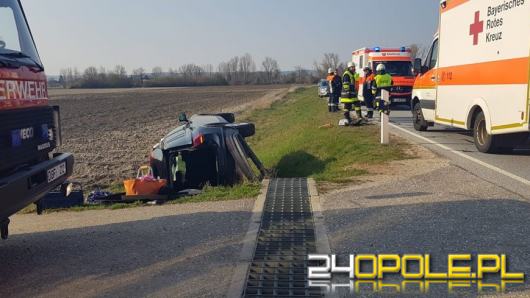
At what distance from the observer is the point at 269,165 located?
46.1ft

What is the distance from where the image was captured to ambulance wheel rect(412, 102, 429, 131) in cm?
1418

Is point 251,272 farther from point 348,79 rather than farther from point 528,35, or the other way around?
point 348,79

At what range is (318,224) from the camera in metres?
6.08

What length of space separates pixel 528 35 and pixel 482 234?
186 inches

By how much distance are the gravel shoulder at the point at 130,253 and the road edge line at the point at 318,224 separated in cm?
83

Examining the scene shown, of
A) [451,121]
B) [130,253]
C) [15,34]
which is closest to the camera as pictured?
[130,253]

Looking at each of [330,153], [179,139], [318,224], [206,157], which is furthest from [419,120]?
[318,224]

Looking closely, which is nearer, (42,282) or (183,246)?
(42,282)

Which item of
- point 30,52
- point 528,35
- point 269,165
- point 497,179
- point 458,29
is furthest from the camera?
point 269,165

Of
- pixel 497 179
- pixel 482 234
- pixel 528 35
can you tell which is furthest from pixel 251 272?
pixel 528 35

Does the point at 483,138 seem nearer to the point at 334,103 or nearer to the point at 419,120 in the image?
the point at 419,120

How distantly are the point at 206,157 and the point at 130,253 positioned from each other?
514 cm

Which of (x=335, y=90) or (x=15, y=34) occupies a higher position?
(x=15, y=34)

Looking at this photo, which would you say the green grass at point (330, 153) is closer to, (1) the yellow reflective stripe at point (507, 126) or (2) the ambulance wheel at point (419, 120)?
(2) the ambulance wheel at point (419, 120)
